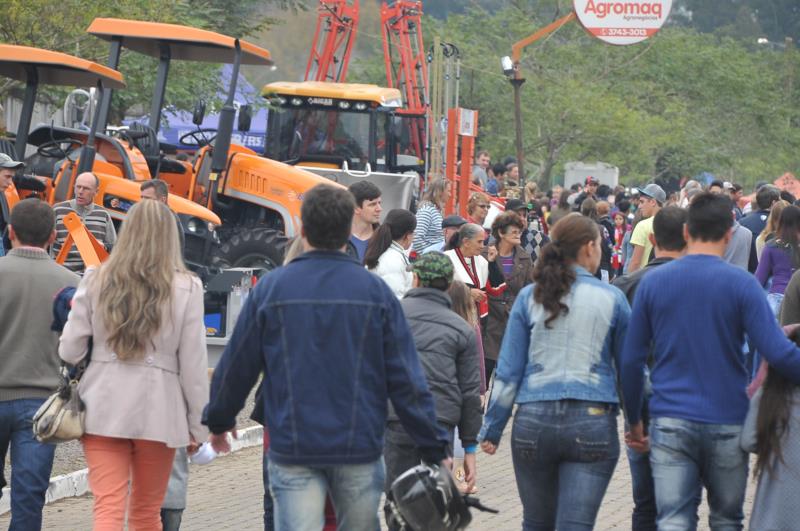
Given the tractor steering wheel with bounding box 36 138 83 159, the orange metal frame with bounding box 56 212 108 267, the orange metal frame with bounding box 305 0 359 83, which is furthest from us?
the orange metal frame with bounding box 305 0 359 83

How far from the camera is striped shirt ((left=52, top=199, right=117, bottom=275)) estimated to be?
10812mm

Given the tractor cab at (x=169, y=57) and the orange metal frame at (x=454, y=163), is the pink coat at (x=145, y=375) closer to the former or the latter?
the tractor cab at (x=169, y=57)

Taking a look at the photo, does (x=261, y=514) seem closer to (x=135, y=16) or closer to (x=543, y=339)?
(x=543, y=339)

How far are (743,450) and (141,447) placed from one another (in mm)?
2400

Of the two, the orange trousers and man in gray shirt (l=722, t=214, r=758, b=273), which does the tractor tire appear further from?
the orange trousers

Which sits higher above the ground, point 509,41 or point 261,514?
point 509,41

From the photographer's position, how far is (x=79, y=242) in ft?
35.0

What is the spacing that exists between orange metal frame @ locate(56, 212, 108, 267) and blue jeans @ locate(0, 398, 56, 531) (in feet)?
12.1

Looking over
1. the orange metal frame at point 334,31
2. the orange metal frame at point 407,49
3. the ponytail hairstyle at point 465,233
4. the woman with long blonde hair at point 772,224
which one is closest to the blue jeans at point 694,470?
the ponytail hairstyle at point 465,233

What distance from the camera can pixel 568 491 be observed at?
5883 mm

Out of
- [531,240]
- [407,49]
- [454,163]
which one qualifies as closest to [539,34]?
[407,49]

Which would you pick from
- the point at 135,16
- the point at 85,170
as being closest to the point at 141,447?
the point at 85,170

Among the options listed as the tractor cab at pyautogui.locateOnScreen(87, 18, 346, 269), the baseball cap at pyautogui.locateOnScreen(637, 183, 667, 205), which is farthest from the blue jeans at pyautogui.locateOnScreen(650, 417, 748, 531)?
the tractor cab at pyautogui.locateOnScreen(87, 18, 346, 269)

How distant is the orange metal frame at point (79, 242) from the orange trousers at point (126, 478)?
14.7 feet
